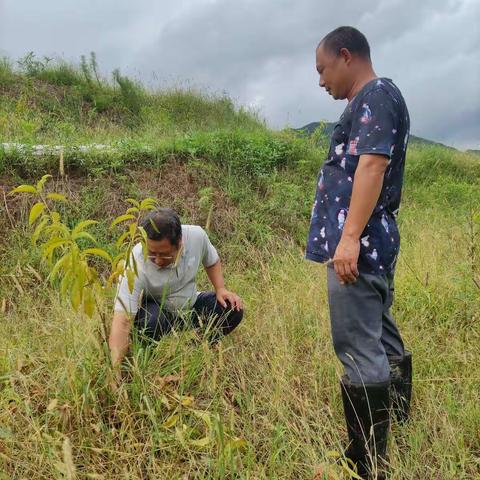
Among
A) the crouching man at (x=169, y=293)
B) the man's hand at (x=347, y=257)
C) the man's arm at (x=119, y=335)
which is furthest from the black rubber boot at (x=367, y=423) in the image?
the man's arm at (x=119, y=335)

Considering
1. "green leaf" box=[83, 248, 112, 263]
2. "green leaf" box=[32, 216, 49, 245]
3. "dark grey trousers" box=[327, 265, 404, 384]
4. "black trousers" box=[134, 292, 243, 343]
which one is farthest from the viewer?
"black trousers" box=[134, 292, 243, 343]

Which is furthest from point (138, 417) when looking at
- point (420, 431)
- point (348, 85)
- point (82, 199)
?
point (82, 199)

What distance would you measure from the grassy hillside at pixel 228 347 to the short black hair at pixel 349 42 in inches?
51.8

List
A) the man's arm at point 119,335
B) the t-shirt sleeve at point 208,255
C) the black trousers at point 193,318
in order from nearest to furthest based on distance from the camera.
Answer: the man's arm at point 119,335
the black trousers at point 193,318
the t-shirt sleeve at point 208,255

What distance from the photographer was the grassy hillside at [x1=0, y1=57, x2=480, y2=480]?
1.91 m

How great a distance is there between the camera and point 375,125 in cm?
176

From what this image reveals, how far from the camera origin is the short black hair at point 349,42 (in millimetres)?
1893

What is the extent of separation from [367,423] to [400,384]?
1.30 ft

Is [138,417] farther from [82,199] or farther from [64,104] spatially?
[64,104]

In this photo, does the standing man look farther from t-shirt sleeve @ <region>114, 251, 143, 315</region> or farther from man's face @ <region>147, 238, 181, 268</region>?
t-shirt sleeve @ <region>114, 251, 143, 315</region>

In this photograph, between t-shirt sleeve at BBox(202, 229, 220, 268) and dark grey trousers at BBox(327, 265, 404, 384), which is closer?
dark grey trousers at BBox(327, 265, 404, 384)

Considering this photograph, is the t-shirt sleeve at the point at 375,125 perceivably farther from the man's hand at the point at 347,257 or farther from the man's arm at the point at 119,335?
the man's arm at the point at 119,335

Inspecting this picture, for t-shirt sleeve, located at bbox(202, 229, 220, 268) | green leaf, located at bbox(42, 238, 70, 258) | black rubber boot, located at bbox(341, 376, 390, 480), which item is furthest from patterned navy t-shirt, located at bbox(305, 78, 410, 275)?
t-shirt sleeve, located at bbox(202, 229, 220, 268)

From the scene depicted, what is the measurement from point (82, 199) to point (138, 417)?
2.93 m
